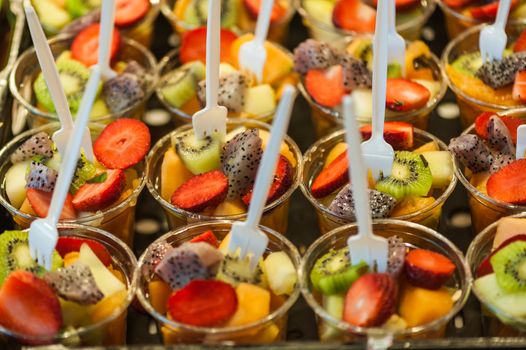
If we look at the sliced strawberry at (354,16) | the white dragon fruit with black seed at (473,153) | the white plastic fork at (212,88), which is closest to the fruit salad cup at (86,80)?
the white plastic fork at (212,88)

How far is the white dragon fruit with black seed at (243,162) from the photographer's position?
8.18 ft

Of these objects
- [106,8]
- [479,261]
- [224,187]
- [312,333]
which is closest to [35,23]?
[106,8]

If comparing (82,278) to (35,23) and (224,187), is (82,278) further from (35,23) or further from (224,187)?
(35,23)

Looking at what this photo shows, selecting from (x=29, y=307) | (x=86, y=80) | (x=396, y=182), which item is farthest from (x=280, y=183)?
(x=86, y=80)

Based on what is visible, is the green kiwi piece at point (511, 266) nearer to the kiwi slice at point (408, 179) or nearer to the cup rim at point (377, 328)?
the cup rim at point (377, 328)

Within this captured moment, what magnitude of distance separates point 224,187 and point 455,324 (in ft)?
2.41

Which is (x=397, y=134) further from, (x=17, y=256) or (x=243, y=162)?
(x=17, y=256)

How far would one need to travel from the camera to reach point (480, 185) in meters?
2.55

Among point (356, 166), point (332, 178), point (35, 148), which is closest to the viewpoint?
point (356, 166)

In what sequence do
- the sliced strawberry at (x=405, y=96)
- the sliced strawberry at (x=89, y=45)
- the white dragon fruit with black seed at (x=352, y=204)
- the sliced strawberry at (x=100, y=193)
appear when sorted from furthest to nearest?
1. the sliced strawberry at (x=89, y=45)
2. the sliced strawberry at (x=405, y=96)
3. the sliced strawberry at (x=100, y=193)
4. the white dragon fruit with black seed at (x=352, y=204)

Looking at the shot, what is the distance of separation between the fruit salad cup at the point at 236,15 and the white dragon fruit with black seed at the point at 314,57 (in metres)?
0.38

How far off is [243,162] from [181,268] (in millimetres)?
436

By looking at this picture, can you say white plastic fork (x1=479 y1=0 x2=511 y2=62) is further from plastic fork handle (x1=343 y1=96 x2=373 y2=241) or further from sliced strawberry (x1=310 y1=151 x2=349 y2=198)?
plastic fork handle (x1=343 y1=96 x2=373 y2=241)

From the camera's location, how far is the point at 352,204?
2414mm
